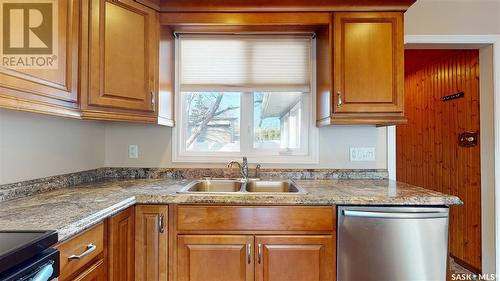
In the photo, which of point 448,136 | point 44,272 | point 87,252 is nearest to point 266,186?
point 87,252

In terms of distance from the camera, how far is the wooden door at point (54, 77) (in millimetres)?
1036

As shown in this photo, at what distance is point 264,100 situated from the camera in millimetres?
2242

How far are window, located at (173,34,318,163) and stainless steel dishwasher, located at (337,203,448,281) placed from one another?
79 cm

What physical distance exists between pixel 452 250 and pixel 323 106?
2.43m

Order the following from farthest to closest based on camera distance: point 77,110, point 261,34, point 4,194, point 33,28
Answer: point 261,34, point 77,110, point 4,194, point 33,28

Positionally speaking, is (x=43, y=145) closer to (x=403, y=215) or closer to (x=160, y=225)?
(x=160, y=225)

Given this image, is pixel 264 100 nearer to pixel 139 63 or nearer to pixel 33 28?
pixel 139 63

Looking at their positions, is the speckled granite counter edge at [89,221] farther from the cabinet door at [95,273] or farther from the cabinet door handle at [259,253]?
the cabinet door handle at [259,253]

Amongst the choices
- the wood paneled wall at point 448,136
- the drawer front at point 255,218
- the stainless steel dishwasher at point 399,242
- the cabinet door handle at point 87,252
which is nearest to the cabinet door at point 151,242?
the drawer front at point 255,218

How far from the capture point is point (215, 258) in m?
1.46

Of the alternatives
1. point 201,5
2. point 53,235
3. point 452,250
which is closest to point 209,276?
point 53,235

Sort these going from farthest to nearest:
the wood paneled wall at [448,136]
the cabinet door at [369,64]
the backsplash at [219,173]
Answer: the wood paneled wall at [448,136], the backsplash at [219,173], the cabinet door at [369,64]

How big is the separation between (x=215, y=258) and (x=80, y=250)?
2.21ft

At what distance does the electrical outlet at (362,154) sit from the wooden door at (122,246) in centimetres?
165
